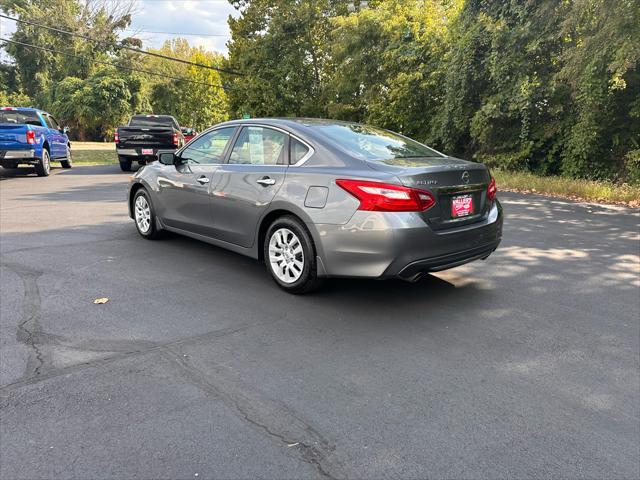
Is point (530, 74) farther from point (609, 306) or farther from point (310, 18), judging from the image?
point (310, 18)

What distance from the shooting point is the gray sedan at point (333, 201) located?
405 centimetres

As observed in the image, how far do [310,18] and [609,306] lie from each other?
26.4 metres

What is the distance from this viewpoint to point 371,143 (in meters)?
4.94

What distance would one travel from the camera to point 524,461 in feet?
8.07

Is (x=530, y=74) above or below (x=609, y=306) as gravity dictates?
above

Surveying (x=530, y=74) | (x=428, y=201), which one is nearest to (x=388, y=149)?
(x=428, y=201)

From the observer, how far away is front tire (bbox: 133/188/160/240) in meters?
6.59

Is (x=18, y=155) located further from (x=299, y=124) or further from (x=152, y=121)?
(x=299, y=124)

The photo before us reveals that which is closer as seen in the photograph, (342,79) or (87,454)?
(87,454)

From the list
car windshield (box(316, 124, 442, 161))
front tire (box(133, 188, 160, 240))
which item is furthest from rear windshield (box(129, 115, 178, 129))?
car windshield (box(316, 124, 442, 161))

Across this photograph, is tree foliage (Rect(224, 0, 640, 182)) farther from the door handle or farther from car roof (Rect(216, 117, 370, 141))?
the door handle

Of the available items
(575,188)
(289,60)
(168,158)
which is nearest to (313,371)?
(168,158)

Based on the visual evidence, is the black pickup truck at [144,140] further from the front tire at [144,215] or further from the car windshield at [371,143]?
the car windshield at [371,143]

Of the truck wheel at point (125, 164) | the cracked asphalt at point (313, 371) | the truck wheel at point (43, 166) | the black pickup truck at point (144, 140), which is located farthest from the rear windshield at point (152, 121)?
the cracked asphalt at point (313, 371)
